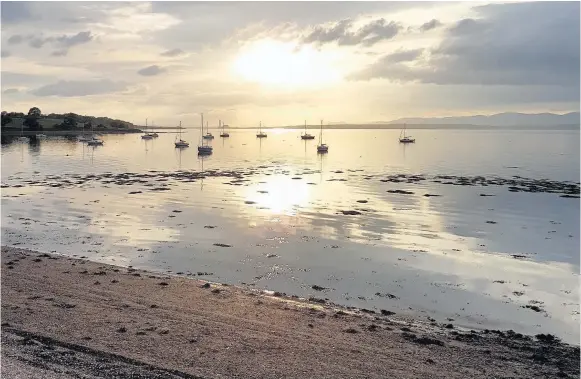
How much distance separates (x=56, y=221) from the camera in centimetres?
2308

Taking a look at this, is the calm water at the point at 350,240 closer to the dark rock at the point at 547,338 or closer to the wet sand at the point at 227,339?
the dark rock at the point at 547,338

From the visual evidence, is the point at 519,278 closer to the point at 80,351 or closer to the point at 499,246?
the point at 499,246

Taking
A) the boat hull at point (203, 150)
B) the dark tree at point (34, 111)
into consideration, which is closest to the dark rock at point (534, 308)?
the boat hull at point (203, 150)

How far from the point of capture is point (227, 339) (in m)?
9.16

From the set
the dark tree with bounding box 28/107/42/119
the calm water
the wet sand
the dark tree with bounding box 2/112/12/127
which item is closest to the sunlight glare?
the calm water

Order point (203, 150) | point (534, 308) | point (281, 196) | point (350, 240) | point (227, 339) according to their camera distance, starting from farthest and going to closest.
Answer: point (203, 150), point (281, 196), point (350, 240), point (534, 308), point (227, 339)

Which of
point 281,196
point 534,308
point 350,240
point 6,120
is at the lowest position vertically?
point 534,308

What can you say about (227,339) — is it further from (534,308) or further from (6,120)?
(6,120)

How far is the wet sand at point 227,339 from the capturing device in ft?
26.0

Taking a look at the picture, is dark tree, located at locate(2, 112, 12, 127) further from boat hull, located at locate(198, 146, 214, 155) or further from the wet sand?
the wet sand

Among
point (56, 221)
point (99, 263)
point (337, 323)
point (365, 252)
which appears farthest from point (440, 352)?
point (56, 221)

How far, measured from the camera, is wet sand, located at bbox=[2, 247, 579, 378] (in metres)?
7.92

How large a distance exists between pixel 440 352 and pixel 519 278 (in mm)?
7651

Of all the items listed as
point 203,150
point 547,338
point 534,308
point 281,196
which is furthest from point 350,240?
point 203,150
